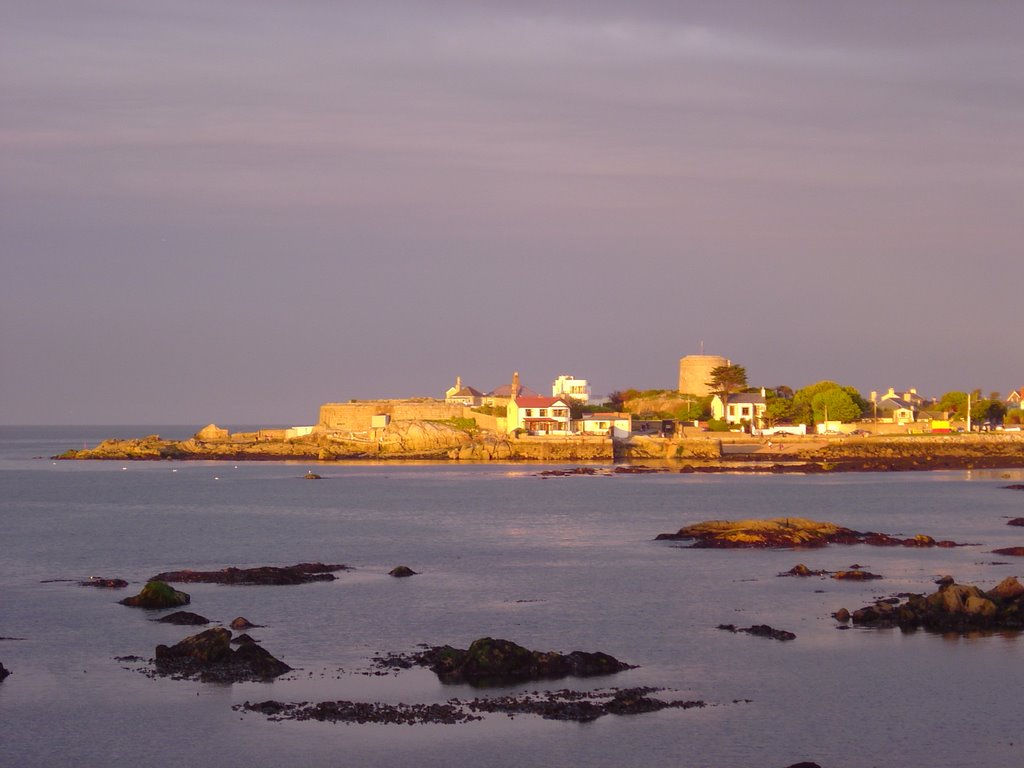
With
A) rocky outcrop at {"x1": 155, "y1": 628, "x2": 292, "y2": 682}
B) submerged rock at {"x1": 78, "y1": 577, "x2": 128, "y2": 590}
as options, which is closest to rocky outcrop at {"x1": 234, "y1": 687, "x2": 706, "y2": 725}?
rocky outcrop at {"x1": 155, "y1": 628, "x2": 292, "y2": 682}

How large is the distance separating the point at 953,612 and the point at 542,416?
7164 centimetres

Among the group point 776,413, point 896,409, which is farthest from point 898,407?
point 776,413

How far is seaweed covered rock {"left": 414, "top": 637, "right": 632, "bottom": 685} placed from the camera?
18.0 meters

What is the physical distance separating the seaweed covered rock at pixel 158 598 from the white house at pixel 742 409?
7699 centimetres

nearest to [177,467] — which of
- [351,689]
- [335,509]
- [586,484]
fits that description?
[586,484]

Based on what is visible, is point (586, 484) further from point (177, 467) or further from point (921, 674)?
point (921, 674)

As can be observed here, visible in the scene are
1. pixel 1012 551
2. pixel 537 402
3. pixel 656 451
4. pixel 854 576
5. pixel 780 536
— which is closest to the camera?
pixel 854 576

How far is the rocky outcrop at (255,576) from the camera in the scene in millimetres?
28109

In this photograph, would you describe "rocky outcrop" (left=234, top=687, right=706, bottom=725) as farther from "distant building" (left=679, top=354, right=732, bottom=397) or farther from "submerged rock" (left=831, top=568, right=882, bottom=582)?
"distant building" (left=679, top=354, right=732, bottom=397)

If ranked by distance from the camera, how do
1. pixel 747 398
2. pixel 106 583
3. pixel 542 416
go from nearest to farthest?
pixel 106 583 < pixel 542 416 < pixel 747 398

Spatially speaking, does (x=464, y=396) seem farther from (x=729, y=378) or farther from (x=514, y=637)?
(x=514, y=637)

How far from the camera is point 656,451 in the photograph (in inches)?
3526

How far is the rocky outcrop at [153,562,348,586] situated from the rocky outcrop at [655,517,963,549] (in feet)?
38.2

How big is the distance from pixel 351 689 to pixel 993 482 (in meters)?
53.6
